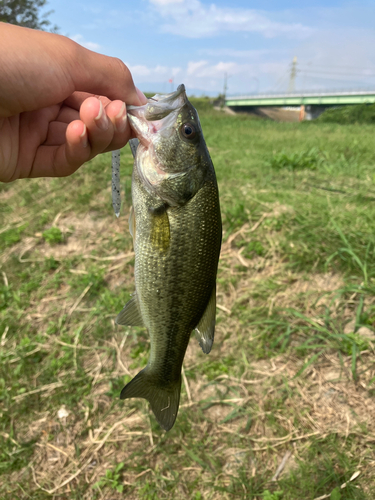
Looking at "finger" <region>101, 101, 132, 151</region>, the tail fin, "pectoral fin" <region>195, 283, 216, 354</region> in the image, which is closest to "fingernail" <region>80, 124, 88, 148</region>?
"finger" <region>101, 101, 132, 151</region>

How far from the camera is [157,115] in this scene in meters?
1.59

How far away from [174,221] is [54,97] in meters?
0.86

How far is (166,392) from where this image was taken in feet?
5.73

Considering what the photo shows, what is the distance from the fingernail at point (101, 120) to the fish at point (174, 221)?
A: 0.50 ft

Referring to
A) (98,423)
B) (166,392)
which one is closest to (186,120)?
(166,392)

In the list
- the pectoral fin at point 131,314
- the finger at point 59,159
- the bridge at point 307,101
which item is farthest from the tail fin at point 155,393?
the bridge at point 307,101

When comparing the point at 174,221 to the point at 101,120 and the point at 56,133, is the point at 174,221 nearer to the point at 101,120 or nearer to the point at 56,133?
the point at 101,120

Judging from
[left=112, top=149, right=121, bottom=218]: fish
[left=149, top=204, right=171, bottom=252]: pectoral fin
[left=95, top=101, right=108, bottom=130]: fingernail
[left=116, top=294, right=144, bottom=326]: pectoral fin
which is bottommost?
[left=116, top=294, right=144, bottom=326]: pectoral fin

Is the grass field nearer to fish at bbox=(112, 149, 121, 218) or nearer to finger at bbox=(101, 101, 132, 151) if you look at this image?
fish at bbox=(112, 149, 121, 218)

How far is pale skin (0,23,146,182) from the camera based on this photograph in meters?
1.48

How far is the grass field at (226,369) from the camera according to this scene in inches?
99.8

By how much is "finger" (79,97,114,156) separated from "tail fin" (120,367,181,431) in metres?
1.21

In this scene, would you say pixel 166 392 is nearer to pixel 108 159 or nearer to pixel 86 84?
pixel 86 84

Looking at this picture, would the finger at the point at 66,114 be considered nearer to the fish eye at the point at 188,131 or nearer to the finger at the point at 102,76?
the finger at the point at 102,76
